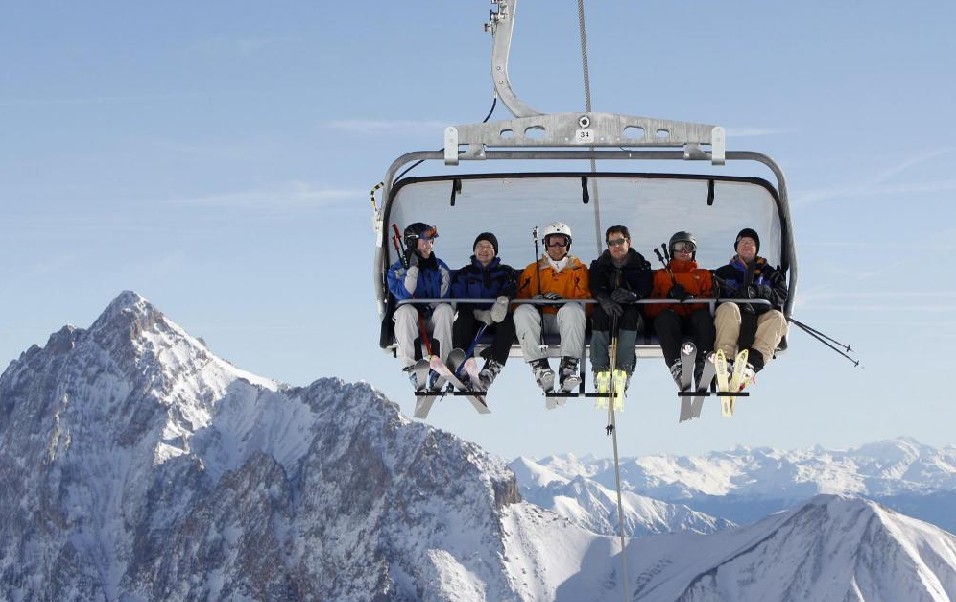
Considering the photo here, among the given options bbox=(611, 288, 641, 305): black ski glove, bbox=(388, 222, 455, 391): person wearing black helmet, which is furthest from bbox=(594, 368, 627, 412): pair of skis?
bbox=(388, 222, 455, 391): person wearing black helmet

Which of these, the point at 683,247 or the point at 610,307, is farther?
the point at 683,247

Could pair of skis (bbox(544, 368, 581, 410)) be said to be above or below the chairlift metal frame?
below

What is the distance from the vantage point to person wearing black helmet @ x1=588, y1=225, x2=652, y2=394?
1961 cm

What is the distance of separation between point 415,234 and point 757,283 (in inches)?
192

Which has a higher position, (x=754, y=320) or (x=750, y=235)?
(x=750, y=235)

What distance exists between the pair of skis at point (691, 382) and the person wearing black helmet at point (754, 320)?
1.16ft

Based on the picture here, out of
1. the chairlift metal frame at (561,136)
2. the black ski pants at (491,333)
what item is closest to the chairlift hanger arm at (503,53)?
the chairlift metal frame at (561,136)

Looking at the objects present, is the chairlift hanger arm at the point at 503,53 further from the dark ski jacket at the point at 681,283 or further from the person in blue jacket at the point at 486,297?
the dark ski jacket at the point at 681,283

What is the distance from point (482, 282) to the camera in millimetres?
19859

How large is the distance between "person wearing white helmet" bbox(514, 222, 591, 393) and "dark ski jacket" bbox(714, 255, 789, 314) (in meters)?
2.02

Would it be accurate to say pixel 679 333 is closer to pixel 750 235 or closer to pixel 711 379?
pixel 711 379

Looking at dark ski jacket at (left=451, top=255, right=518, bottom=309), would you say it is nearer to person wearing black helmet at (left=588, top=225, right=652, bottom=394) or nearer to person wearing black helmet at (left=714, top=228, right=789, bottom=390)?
person wearing black helmet at (left=588, top=225, right=652, bottom=394)

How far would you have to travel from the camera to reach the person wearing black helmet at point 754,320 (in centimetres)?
1961

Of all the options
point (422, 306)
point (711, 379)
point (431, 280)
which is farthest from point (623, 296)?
point (422, 306)
